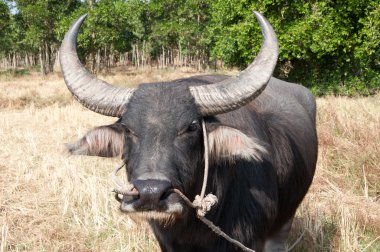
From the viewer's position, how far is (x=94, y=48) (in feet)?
113

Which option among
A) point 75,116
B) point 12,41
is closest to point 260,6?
point 75,116

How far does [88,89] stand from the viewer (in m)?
2.40

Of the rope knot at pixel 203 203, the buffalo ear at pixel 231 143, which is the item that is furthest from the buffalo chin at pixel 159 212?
the buffalo ear at pixel 231 143

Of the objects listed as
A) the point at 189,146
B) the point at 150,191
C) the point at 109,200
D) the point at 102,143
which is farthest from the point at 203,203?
the point at 109,200

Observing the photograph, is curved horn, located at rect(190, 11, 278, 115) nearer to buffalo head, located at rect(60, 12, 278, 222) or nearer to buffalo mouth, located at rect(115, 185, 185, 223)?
buffalo head, located at rect(60, 12, 278, 222)

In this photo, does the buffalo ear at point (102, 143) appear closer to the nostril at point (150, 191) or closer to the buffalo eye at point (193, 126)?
the buffalo eye at point (193, 126)

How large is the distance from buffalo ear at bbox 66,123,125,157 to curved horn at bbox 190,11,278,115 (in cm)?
52

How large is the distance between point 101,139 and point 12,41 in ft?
148

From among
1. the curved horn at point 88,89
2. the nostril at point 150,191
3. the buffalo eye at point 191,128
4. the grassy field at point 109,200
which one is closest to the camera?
the nostril at point 150,191

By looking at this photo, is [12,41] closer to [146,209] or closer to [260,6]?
[260,6]

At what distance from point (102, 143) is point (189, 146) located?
24.8 inches

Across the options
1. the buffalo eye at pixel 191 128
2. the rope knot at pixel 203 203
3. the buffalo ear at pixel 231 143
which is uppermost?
the buffalo eye at pixel 191 128

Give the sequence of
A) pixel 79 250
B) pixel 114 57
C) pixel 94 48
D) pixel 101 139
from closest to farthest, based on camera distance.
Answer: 1. pixel 101 139
2. pixel 79 250
3. pixel 94 48
4. pixel 114 57

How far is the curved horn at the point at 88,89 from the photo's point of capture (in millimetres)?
2338
